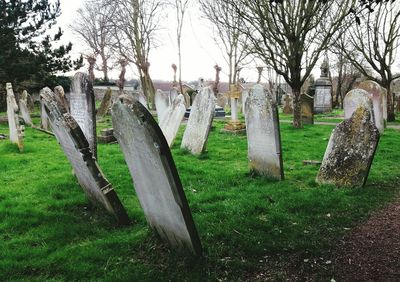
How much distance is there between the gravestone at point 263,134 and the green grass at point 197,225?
0.93 feet

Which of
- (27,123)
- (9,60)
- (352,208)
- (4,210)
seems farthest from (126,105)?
(9,60)

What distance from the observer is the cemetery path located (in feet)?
9.78

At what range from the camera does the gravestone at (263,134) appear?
5715 millimetres

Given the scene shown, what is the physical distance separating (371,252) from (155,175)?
2275 mm

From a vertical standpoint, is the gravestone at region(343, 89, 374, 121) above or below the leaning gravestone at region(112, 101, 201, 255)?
above

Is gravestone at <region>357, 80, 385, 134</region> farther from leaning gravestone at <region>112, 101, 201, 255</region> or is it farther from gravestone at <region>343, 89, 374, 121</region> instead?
leaning gravestone at <region>112, 101, 201, 255</region>

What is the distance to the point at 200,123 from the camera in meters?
8.34

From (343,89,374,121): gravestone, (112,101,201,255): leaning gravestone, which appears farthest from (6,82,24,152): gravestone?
(343,89,374,121): gravestone

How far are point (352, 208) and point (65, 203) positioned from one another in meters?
3.84

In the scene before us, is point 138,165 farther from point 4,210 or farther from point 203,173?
point 203,173

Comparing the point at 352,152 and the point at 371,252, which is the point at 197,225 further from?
the point at 352,152

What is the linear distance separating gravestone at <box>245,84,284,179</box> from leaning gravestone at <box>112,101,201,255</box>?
293 cm

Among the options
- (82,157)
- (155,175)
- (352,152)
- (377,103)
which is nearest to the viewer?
(155,175)

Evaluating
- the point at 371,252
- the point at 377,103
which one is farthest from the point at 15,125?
the point at 377,103
